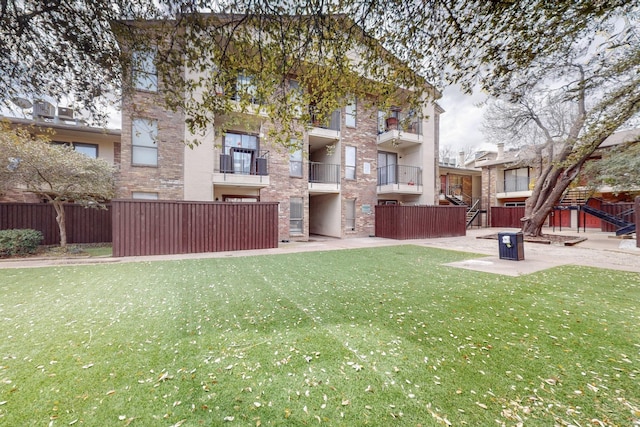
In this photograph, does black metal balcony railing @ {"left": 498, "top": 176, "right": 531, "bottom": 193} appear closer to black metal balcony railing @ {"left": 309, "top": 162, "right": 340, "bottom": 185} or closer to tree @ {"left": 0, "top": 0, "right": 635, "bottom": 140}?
black metal balcony railing @ {"left": 309, "top": 162, "right": 340, "bottom": 185}

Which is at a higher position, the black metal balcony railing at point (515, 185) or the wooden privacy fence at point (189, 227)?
the black metal balcony railing at point (515, 185)

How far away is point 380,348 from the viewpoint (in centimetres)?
300

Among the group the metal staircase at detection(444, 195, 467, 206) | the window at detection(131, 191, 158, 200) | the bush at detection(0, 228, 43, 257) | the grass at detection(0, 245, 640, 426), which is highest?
the metal staircase at detection(444, 195, 467, 206)

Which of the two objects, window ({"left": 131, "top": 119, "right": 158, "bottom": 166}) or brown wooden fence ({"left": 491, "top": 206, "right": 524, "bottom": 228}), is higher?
window ({"left": 131, "top": 119, "right": 158, "bottom": 166})

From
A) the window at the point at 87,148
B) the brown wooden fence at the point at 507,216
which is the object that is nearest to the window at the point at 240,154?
the window at the point at 87,148

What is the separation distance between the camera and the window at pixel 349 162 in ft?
53.7

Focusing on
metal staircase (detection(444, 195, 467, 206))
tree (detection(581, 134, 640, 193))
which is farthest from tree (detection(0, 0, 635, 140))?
metal staircase (detection(444, 195, 467, 206))

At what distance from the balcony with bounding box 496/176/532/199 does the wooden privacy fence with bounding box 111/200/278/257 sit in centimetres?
2502

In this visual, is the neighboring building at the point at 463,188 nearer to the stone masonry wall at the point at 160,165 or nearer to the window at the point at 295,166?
the window at the point at 295,166

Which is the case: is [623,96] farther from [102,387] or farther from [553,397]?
[102,387]

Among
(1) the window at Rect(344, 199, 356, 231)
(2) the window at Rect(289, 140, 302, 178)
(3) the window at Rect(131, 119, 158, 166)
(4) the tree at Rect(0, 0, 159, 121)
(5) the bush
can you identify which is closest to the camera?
(4) the tree at Rect(0, 0, 159, 121)

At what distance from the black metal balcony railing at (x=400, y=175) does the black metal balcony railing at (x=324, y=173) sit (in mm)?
3597

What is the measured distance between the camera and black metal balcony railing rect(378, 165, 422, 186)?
1761cm

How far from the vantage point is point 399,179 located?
58.1 ft
